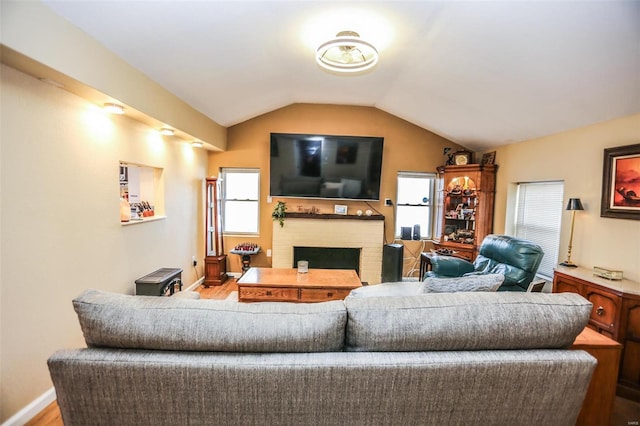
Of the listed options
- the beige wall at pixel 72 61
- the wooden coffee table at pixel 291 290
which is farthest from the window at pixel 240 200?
the beige wall at pixel 72 61

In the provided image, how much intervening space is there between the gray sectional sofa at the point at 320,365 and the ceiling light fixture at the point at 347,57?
203 centimetres

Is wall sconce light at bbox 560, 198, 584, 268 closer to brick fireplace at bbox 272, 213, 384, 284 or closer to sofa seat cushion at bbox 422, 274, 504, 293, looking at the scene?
sofa seat cushion at bbox 422, 274, 504, 293

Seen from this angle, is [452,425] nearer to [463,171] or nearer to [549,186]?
[549,186]

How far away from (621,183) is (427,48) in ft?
6.85

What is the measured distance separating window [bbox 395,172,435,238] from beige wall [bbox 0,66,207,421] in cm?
391

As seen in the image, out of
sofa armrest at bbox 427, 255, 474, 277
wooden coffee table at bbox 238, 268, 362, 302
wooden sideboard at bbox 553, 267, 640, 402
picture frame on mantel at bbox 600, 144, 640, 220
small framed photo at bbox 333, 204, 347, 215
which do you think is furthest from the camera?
small framed photo at bbox 333, 204, 347, 215

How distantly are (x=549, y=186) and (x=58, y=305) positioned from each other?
502 centimetres

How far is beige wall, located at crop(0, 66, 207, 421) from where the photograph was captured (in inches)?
67.2

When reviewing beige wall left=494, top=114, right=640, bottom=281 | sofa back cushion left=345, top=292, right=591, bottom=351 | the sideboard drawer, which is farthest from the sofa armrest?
sofa back cushion left=345, top=292, right=591, bottom=351

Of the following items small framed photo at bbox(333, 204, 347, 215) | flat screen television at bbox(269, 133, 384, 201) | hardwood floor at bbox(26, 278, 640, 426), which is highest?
flat screen television at bbox(269, 133, 384, 201)

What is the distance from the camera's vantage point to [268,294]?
3117 millimetres

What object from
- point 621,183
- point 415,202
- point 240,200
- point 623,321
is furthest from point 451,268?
point 240,200

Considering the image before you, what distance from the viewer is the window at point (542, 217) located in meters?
3.40

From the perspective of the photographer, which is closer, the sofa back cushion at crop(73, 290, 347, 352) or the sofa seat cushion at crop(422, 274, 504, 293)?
the sofa back cushion at crop(73, 290, 347, 352)
